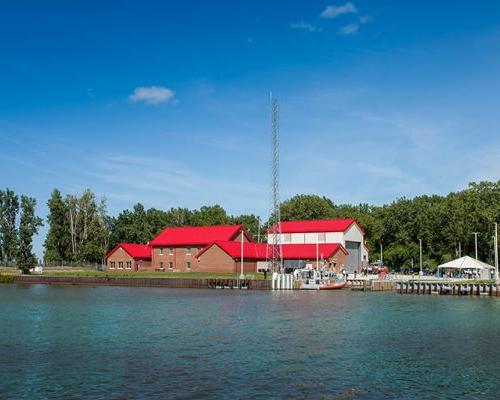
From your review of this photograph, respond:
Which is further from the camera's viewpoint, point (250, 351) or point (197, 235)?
point (197, 235)

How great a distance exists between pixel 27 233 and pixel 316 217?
8525 cm

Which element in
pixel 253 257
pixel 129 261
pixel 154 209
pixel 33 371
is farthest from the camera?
pixel 154 209

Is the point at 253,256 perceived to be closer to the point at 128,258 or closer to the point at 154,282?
the point at 154,282

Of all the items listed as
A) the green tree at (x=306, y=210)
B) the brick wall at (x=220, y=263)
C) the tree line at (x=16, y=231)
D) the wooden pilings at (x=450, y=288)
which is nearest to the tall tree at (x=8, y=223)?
the tree line at (x=16, y=231)

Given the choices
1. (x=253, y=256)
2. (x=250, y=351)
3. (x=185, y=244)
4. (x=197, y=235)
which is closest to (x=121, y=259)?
(x=185, y=244)

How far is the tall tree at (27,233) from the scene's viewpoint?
435ft

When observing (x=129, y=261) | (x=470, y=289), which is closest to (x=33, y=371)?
(x=470, y=289)

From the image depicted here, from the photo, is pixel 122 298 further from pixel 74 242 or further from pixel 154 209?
pixel 154 209

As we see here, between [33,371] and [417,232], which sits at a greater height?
[417,232]

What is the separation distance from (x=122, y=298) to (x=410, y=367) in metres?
53.8

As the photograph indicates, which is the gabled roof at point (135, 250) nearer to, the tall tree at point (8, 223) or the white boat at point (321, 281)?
the tall tree at point (8, 223)

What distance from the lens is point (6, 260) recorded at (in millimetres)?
150125

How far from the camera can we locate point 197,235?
134 metres

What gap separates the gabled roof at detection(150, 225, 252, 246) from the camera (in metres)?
131
